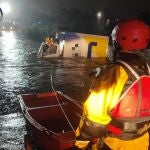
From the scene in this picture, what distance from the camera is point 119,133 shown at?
2990 millimetres

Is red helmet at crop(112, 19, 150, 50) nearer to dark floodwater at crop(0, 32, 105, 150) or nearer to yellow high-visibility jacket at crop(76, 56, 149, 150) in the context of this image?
yellow high-visibility jacket at crop(76, 56, 149, 150)

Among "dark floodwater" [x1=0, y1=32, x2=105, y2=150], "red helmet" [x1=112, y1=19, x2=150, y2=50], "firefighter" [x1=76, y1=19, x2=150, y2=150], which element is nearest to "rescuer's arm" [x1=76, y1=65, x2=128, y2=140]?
"firefighter" [x1=76, y1=19, x2=150, y2=150]

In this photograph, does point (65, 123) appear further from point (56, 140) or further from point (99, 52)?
point (99, 52)

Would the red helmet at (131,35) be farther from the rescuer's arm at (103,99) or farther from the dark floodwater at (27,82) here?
the dark floodwater at (27,82)

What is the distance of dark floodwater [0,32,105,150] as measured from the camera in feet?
25.3

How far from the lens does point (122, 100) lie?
286 centimetres

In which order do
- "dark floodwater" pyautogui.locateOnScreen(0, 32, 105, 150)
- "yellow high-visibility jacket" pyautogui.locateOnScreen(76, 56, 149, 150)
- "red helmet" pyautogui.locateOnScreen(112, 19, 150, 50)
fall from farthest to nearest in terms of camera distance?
"dark floodwater" pyautogui.locateOnScreen(0, 32, 105, 150)
"red helmet" pyautogui.locateOnScreen(112, 19, 150, 50)
"yellow high-visibility jacket" pyautogui.locateOnScreen(76, 56, 149, 150)

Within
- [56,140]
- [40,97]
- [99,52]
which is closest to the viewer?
[56,140]

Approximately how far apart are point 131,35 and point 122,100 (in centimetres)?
73

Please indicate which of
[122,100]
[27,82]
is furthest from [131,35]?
[27,82]

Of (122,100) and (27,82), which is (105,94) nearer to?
(122,100)

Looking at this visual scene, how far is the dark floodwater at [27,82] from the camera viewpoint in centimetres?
773

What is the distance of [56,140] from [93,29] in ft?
183

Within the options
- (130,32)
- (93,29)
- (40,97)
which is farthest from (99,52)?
(93,29)
